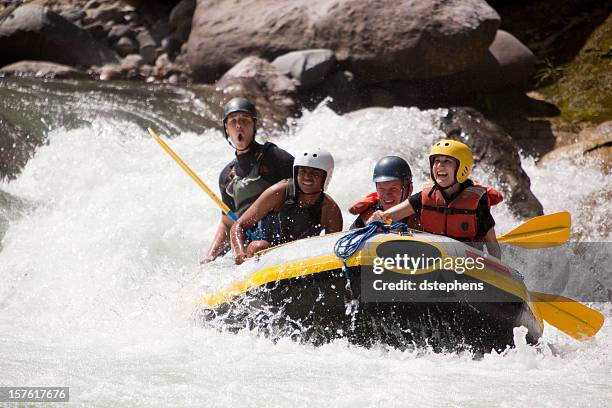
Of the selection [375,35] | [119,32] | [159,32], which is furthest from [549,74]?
[119,32]

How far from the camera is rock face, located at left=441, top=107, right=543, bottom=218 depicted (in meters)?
7.82

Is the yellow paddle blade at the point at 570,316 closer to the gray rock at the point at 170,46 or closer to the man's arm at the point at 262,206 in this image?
the man's arm at the point at 262,206

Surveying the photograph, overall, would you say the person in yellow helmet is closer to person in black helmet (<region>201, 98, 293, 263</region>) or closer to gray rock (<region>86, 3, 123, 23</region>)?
person in black helmet (<region>201, 98, 293, 263</region>)

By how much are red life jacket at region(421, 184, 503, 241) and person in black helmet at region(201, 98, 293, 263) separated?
109cm

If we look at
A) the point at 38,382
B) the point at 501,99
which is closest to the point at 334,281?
the point at 38,382

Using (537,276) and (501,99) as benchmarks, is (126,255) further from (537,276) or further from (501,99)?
(501,99)

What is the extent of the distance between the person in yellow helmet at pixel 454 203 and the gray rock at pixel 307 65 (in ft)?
18.6

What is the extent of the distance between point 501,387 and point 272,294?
4.05ft

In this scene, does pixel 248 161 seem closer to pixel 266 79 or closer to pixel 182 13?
pixel 266 79

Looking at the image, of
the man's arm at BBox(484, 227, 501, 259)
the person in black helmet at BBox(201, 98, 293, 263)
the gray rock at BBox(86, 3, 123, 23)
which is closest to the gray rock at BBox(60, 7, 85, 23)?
the gray rock at BBox(86, 3, 123, 23)

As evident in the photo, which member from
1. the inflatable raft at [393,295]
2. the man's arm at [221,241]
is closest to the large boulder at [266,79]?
the man's arm at [221,241]

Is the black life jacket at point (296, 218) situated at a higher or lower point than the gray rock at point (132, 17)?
lower

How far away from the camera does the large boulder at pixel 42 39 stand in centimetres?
1135

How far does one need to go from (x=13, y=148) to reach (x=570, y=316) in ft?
17.9
